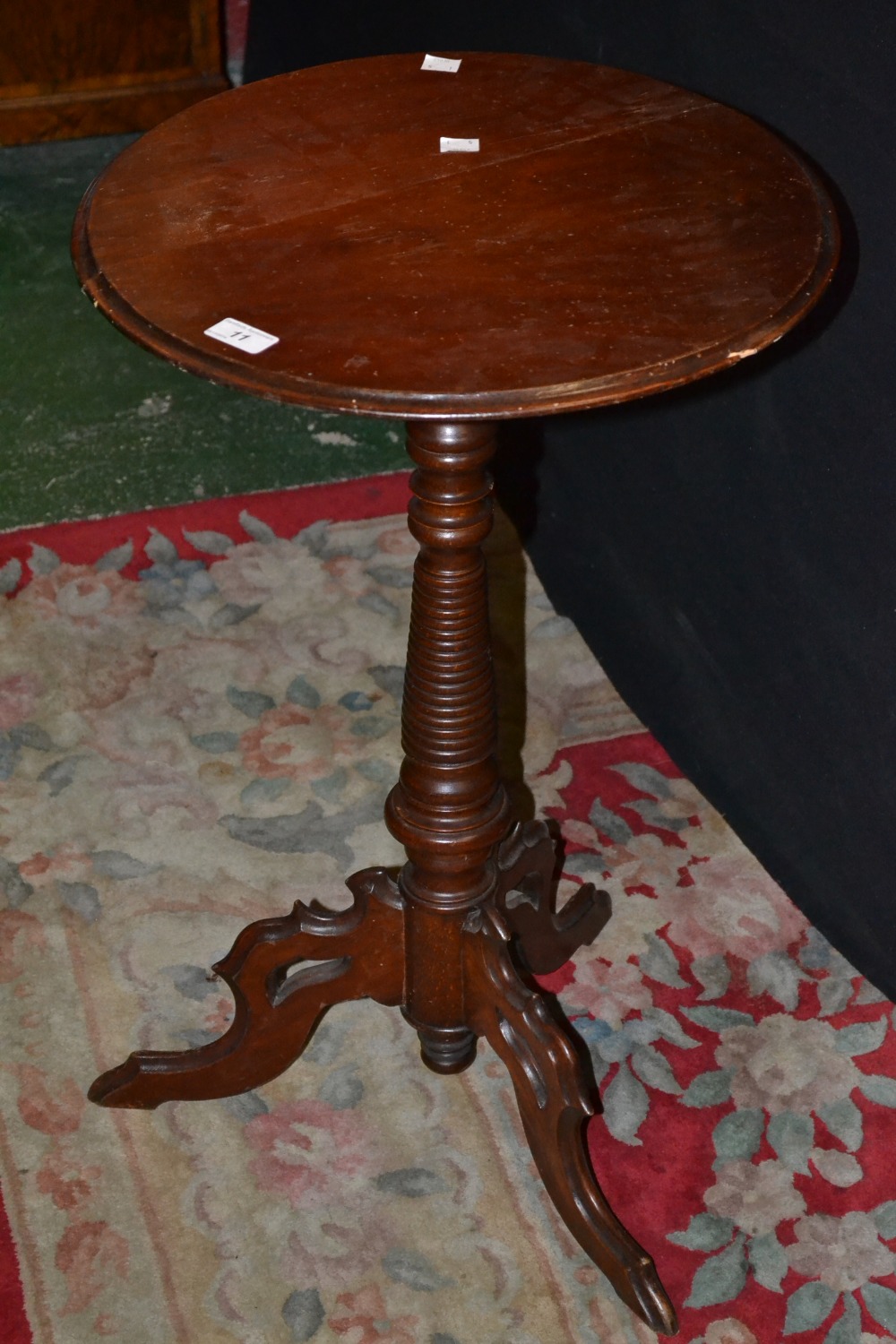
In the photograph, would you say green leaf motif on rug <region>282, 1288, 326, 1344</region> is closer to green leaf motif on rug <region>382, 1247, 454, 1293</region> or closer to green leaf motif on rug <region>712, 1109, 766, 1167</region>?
green leaf motif on rug <region>382, 1247, 454, 1293</region>

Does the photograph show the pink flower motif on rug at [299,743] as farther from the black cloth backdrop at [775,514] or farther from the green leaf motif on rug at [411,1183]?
the green leaf motif on rug at [411,1183]

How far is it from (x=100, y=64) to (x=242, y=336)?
2.97 meters

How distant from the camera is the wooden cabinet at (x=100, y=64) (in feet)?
12.2

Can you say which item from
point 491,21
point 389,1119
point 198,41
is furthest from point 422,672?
point 198,41

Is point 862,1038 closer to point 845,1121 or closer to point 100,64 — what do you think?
point 845,1121

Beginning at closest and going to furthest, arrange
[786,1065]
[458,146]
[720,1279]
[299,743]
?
1. [458,146]
2. [720,1279]
3. [786,1065]
4. [299,743]

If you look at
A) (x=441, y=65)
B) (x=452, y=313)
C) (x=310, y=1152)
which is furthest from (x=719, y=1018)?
(x=441, y=65)

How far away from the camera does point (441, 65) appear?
5.54 feet

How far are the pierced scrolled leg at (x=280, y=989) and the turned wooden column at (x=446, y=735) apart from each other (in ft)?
0.11

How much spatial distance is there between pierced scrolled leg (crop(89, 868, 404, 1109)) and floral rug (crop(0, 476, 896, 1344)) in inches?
1.9

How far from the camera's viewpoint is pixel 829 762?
1913 mm

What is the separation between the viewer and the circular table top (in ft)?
3.91

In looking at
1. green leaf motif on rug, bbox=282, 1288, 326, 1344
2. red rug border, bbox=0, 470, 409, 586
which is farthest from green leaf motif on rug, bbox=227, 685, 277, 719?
green leaf motif on rug, bbox=282, 1288, 326, 1344

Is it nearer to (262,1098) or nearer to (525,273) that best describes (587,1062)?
(262,1098)
